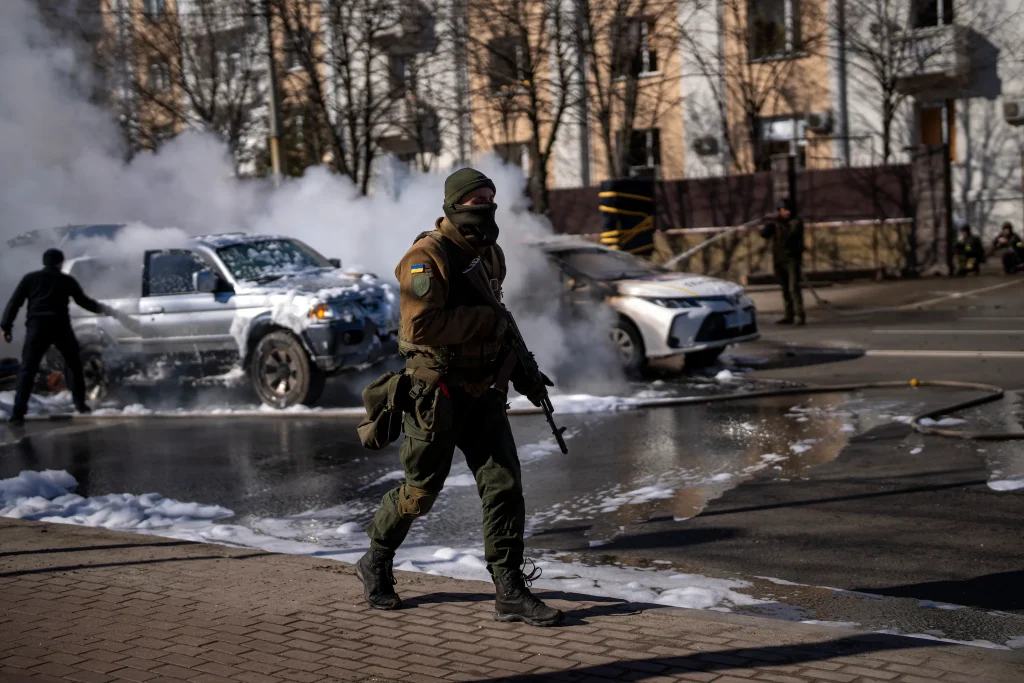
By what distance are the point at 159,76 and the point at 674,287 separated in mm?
18473

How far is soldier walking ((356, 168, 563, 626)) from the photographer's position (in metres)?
5.16

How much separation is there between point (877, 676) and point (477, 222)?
7.89 ft

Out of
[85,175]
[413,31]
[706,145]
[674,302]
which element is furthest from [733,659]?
[706,145]

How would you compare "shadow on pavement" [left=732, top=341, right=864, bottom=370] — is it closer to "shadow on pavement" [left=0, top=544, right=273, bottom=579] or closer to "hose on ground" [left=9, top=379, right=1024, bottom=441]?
"hose on ground" [left=9, top=379, right=1024, bottom=441]

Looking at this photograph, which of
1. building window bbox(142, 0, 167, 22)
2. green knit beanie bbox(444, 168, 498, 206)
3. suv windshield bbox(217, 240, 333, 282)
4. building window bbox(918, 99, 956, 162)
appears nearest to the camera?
green knit beanie bbox(444, 168, 498, 206)

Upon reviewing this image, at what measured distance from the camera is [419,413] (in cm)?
521

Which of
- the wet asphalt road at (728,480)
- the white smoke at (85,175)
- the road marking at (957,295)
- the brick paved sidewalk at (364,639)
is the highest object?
the white smoke at (85,175)

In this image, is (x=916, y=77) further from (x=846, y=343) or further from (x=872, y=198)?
(x=846, y=343)

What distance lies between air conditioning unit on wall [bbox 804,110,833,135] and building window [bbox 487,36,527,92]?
7670 mm

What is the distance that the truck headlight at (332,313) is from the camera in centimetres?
1189

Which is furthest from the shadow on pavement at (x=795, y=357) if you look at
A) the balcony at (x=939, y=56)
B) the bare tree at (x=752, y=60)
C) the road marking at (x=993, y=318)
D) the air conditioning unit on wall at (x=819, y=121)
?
the bare tree at (x=752, y=60)

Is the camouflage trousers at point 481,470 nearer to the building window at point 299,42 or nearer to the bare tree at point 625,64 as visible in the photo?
the building window at point 299,42

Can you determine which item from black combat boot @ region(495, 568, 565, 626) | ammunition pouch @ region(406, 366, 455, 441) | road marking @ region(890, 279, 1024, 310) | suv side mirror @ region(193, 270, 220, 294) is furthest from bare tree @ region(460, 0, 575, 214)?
black combat boot @ region(495, 568, 565, 626)

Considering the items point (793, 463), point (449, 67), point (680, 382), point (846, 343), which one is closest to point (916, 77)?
point (449, 67)
